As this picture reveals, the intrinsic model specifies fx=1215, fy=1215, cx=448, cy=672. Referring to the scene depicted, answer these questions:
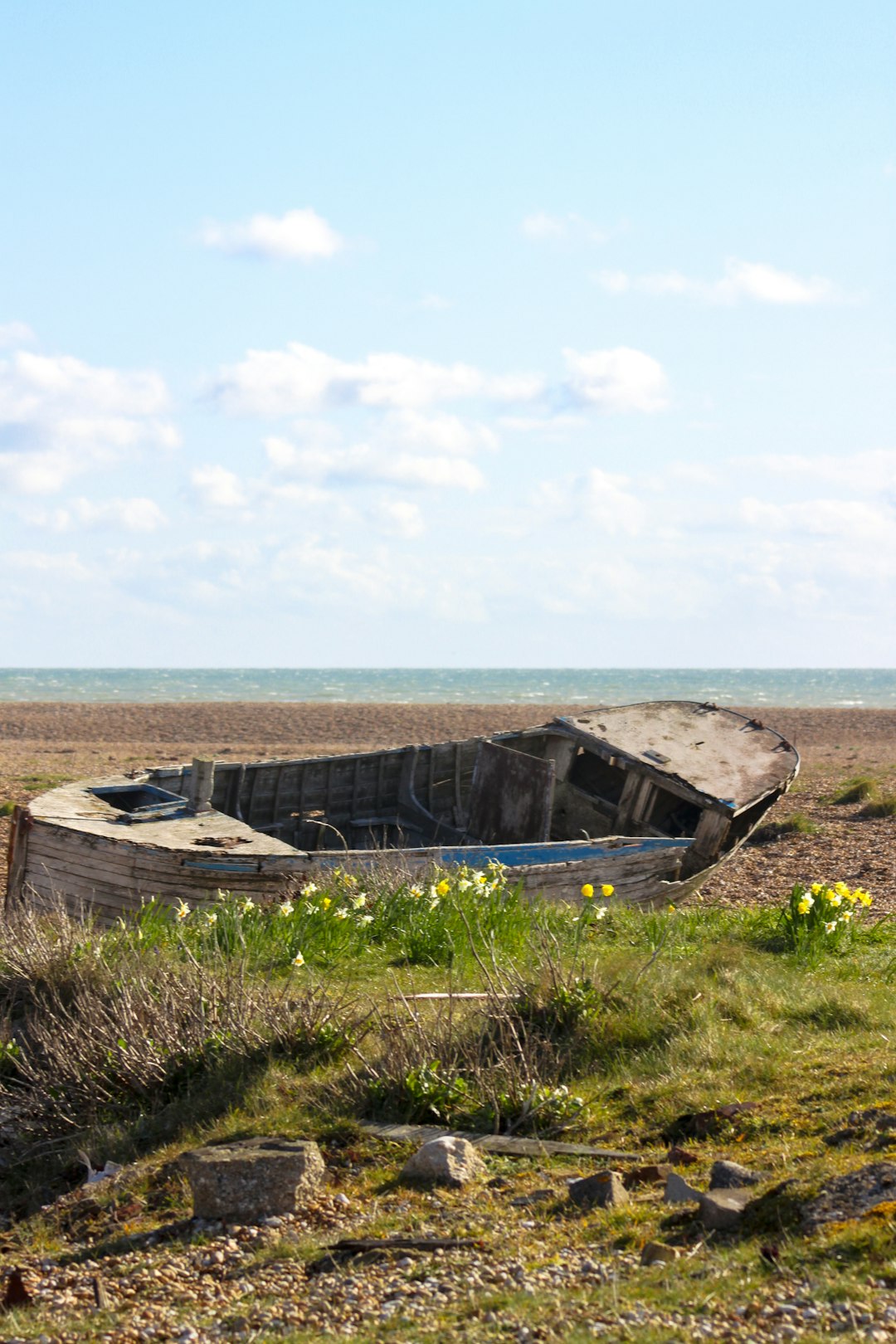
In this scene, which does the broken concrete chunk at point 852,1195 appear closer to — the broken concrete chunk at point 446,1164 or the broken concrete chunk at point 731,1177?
the broken concrete chunk at point 731,1177

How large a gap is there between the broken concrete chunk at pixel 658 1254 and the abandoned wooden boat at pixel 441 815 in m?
5.04

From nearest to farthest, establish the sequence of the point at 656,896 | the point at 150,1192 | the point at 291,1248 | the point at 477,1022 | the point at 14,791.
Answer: the point at 291,1248 → the point at 150,1192 → the point at 477,1022 → the point at 656,896 → the point at 14,791

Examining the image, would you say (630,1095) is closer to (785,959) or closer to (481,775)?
(785,959)

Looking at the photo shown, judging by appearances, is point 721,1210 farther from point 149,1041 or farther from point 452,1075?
point 149,1041

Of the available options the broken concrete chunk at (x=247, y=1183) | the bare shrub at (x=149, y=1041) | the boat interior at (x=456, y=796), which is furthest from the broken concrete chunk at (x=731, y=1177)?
the boat interior at (x=456, y=796)

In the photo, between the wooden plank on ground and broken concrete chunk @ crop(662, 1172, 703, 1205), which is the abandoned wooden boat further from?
broken concrete chunk @ crop(662, 1172, 703, 1205)

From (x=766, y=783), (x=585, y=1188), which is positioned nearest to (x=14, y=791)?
(x=766, y=783)

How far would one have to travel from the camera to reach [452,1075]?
5902 millimetres

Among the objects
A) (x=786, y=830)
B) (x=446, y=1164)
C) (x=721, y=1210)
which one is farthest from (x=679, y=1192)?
(x=786, y=830)

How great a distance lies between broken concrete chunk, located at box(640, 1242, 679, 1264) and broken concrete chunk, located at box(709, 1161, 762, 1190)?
2.01 feet

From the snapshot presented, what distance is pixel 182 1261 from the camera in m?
4.53

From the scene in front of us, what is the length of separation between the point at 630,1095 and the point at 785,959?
9.85 ft

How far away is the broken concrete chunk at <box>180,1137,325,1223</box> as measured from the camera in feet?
15.9

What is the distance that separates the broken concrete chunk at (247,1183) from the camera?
486 centimetres
